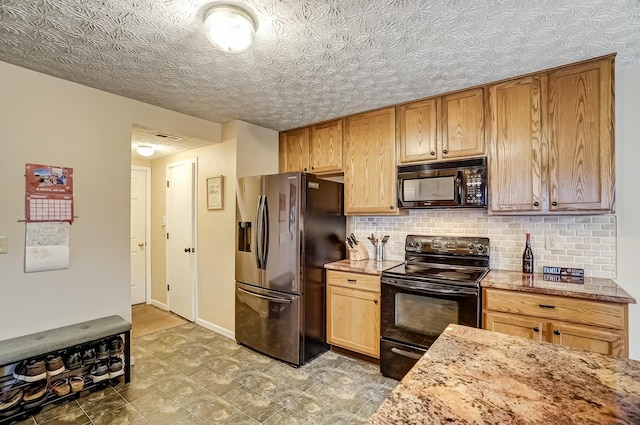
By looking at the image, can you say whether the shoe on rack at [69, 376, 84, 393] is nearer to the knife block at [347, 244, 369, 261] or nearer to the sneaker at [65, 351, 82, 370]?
the sneaker at [65, 351, 82, 370]

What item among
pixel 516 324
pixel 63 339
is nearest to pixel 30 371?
pixel 63 339

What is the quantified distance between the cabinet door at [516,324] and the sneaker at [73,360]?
2965mm

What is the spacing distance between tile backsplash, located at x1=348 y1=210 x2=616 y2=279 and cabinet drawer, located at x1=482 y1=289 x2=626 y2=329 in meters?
0.60

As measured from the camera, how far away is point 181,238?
401 cm

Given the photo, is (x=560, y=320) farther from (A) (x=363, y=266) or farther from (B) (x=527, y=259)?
(A) (x=363, y=266)

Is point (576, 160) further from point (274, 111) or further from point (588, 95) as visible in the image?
point (274, 111)

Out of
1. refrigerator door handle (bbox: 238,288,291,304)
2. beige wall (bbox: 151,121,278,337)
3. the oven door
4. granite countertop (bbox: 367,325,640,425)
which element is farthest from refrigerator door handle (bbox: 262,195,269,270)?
granite countertop (bbox: 367,325,640,425)

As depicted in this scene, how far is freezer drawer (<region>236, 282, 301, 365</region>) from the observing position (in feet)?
9.09

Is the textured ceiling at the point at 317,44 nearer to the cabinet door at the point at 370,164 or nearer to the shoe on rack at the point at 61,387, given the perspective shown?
the cabinet door at the point at 370,164

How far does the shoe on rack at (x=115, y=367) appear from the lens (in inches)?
93.2

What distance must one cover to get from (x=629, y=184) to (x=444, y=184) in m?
1.21

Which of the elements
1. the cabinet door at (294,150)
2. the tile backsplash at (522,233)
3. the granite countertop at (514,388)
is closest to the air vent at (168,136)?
the cabinet door at (294,150)

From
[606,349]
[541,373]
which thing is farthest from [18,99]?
[606,349]

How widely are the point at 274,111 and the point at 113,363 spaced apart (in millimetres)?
2584
